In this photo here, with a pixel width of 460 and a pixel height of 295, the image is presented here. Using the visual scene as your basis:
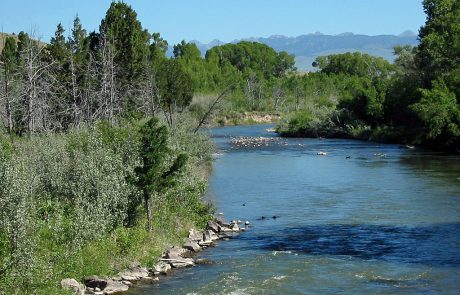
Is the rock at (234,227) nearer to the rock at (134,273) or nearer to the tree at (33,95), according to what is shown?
the rock at (134,273)

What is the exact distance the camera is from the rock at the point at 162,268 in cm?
2527

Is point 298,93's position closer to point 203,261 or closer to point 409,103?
point 409,103

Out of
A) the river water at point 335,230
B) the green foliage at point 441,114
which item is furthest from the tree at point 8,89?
the green foliage at point 441,114

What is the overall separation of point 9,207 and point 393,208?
2258cm

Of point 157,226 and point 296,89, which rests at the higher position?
point 296,89

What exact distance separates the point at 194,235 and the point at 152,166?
15.7 ft

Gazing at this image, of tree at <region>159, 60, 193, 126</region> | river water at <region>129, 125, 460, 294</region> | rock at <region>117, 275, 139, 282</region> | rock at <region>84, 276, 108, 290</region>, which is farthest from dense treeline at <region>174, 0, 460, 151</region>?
→ rock at <region>84, 276, 108, 290</region>

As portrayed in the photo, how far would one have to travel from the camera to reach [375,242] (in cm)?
2970

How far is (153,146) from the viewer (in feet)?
88.6

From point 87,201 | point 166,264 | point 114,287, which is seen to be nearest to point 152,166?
point 87,201

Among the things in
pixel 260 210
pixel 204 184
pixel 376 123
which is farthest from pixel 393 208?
pixel 376 123

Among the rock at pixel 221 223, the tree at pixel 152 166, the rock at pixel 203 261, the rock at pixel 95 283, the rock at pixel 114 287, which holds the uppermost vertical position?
the tree at pixel 152 166

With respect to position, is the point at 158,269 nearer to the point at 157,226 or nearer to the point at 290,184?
the point at 157,226

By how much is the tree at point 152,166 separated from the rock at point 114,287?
432 centimetres
